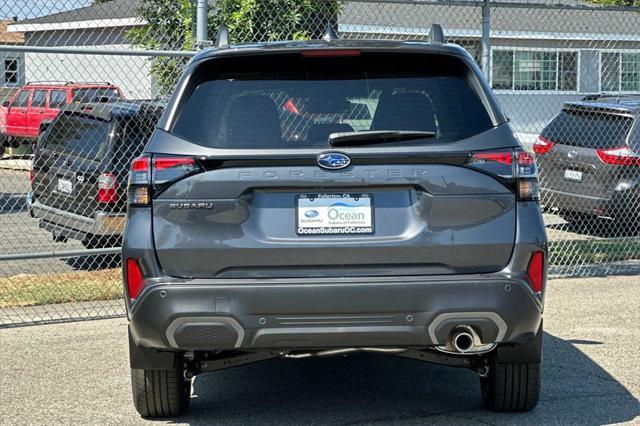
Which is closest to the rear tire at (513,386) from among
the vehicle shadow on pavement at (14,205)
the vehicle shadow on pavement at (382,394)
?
the vehicle shadow on pavement at (382,394)

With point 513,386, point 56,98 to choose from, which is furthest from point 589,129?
point 56,98

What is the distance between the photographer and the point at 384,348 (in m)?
5.16

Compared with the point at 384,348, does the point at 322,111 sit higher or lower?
higher

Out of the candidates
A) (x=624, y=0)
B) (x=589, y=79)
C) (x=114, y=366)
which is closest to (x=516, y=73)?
(x=589, y=79)

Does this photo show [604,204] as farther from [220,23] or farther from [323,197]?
[323,197]

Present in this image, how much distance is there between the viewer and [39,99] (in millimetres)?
28859

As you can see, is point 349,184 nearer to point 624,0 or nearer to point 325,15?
point 325,15

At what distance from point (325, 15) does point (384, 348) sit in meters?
6.37

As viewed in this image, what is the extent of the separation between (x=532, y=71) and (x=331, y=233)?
27006 mm

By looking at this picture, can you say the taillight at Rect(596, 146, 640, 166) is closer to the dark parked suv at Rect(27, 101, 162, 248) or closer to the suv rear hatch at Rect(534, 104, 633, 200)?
the suv rear hatch at Rect(534, 104, 633, 200)

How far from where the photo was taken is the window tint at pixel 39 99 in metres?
28.6

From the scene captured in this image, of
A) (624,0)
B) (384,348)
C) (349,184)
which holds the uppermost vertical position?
(349,184)

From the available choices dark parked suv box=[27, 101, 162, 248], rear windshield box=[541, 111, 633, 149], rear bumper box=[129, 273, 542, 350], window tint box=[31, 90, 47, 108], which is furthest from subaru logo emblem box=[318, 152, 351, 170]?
window tint box=[31, 90, 47, 108]

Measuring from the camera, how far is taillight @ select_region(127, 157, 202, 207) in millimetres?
5023
